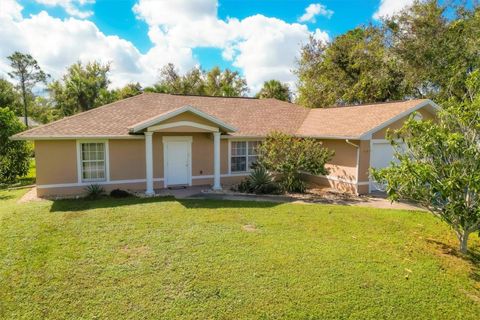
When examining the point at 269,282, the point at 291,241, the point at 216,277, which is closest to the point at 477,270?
the point at 291,241

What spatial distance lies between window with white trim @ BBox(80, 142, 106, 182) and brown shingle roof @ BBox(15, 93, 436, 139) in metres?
0.75

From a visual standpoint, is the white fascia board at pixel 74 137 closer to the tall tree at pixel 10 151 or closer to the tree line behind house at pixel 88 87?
the tall tree at pixel 10 151

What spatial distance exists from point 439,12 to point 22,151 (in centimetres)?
2960

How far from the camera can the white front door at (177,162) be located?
1562 cm

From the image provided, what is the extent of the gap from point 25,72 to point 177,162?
46292 millimetres

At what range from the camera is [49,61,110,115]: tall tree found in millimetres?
35969

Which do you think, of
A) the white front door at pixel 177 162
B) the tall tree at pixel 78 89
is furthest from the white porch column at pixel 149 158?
the tall tree at pixel 78 89

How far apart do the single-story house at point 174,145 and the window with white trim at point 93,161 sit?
1.6 inches

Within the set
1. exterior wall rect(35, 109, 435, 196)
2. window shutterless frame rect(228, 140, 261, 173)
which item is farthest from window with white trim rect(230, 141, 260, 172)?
exterior wall rect(35, 109, 435, 196)

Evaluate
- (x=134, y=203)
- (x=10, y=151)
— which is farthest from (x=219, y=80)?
(x=134, y=203)

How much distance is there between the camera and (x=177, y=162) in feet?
52.0

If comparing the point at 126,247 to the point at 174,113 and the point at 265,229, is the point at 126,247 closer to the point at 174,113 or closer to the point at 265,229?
the point at 265,229

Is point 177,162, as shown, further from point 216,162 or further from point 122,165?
point 122,165

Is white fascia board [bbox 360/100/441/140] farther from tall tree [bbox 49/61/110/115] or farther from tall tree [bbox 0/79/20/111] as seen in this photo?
tall tree [bbox 0/79/20/111]
